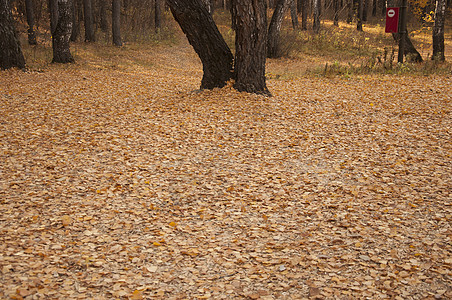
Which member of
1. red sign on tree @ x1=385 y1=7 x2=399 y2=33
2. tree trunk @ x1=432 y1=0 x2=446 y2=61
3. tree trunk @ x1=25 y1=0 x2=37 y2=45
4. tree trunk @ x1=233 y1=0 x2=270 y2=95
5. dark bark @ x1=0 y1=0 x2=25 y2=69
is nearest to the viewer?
tree trunk @ x1=233 y1=0 x2=270 y2=95

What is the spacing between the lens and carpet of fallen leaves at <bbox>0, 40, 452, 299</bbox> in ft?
9.94

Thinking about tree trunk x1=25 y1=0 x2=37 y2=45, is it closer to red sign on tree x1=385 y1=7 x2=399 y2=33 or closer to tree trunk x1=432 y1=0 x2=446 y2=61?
red sign on tree x1=385 y1=7 x2=399 y2=33

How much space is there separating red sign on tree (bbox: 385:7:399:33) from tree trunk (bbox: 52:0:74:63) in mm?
9743

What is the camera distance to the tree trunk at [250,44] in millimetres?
7730

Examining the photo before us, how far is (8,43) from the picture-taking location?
34.3 feet

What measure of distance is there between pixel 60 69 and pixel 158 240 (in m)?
9.32

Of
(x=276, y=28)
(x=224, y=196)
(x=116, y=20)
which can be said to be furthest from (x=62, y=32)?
(x=224, y=196)

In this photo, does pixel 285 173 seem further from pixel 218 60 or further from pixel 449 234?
pixel 218 60

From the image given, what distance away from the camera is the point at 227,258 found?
3.34 m

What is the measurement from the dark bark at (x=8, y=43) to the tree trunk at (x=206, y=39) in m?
5.36

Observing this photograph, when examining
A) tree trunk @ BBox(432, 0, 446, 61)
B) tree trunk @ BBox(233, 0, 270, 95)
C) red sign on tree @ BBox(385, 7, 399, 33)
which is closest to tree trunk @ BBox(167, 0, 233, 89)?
tree trunk @ BBox(233, 0, 270, 95)

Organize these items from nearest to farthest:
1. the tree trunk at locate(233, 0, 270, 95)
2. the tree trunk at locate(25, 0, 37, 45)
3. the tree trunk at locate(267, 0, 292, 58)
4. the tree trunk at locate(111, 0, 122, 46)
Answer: the tree trunk at locate(233, 0, 270, 95) < the tree trunk at locate(267, 0, 292, 58) < the tree trunk at locate(25, 0, 37, 45) < the tree trunk at locate(111, 0, 122, 46)

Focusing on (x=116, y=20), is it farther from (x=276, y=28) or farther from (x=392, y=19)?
(x=392, y=19)

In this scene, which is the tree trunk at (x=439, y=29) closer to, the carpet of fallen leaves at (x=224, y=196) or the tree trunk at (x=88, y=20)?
the carpet of fallen leaves at (x=224, y=196)
